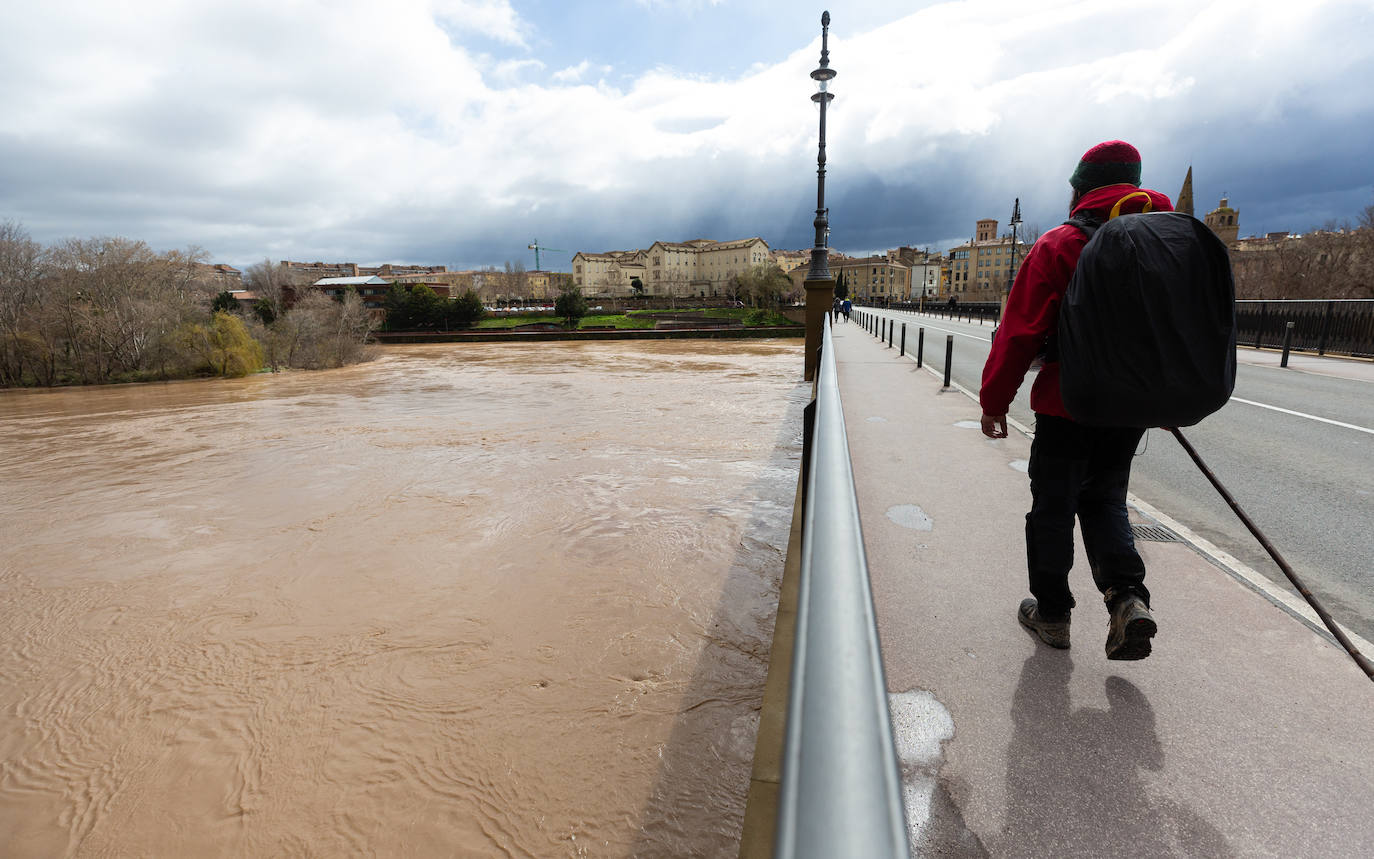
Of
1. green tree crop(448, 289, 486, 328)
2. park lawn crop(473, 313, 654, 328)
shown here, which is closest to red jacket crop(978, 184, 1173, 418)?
park lawn crop(473, 313, 654, 328)

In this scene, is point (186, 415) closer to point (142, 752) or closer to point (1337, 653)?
point (142, 752)

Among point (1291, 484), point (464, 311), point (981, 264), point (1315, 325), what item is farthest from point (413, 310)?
point (981, 264)

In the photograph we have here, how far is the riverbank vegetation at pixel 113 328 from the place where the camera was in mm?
30438

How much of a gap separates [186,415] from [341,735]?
20873 mm

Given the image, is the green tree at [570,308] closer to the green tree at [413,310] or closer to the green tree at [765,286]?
the green tree at [413,310]

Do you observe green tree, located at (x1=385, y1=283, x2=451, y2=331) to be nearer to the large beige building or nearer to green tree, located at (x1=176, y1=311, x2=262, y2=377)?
green tree, located at (x1=176, y1=311, x2=262, y2=377)

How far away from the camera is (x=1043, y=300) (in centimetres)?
251

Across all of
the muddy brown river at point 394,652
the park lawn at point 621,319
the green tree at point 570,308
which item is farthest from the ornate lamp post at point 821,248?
the green tree at point 570,308

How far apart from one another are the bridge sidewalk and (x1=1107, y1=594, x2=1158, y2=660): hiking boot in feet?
0.66

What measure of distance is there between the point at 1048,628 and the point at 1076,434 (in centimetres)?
100

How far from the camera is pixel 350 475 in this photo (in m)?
10.7

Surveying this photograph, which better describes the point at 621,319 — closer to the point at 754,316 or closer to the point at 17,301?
the point at 754,316

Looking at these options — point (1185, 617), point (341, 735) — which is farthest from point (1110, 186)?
point (341, 735)

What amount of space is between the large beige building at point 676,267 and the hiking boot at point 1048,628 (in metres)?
122
